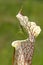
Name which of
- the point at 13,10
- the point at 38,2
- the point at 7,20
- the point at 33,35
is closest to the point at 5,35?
the point at 7,20

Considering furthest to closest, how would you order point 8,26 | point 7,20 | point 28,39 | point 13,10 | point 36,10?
point 36,10
point 13,10
point 7,20
point 8,26
point 28,39

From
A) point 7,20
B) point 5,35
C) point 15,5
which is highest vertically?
point 15,5

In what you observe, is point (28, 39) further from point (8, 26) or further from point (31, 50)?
point (8, 26)

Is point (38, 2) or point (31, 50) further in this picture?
point (38, 2)

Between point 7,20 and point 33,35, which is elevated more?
point 7,20

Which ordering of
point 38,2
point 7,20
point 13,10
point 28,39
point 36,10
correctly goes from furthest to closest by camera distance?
1. point 38,2
2. point 36,10
3. point 13,10
4. point 7,20
5. point 28,39

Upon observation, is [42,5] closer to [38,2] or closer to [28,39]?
[38,2]

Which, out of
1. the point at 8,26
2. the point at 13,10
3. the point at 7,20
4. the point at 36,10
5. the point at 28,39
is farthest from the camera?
the point at 36,10

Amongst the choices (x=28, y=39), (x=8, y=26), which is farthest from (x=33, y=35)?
(x=8, y=26)

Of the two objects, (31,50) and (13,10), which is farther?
(13,10)
